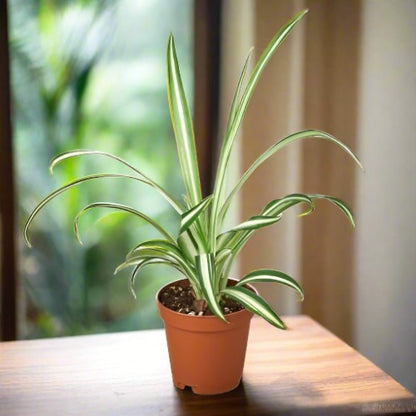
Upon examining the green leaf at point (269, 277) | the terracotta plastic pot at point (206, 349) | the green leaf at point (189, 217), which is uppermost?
the green leaf at point (189, 217)

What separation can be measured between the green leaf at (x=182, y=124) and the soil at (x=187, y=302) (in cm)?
20

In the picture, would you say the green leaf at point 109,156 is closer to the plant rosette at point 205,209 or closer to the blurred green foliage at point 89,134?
the plant rosette at point 205,209

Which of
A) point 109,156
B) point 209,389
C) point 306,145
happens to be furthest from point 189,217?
point 306,145

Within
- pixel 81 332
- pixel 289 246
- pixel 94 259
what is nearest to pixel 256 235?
pixel 289 246

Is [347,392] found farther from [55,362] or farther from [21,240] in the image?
[21,240]

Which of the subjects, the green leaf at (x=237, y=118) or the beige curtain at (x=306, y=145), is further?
the beige curtain at (x=306, y=145)

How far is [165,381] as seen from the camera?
122 centimetres

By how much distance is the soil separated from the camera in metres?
1.17

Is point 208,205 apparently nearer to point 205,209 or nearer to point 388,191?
point 205,209

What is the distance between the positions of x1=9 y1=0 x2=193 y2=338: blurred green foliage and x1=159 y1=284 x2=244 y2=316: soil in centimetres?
90

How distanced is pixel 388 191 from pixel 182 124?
2.54 feet

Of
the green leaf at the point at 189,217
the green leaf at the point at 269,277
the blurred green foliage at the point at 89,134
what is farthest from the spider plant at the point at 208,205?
the blurred green foliage at the point at 89,134

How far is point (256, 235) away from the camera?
6.29 feet

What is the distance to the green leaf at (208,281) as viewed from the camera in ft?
3.27
